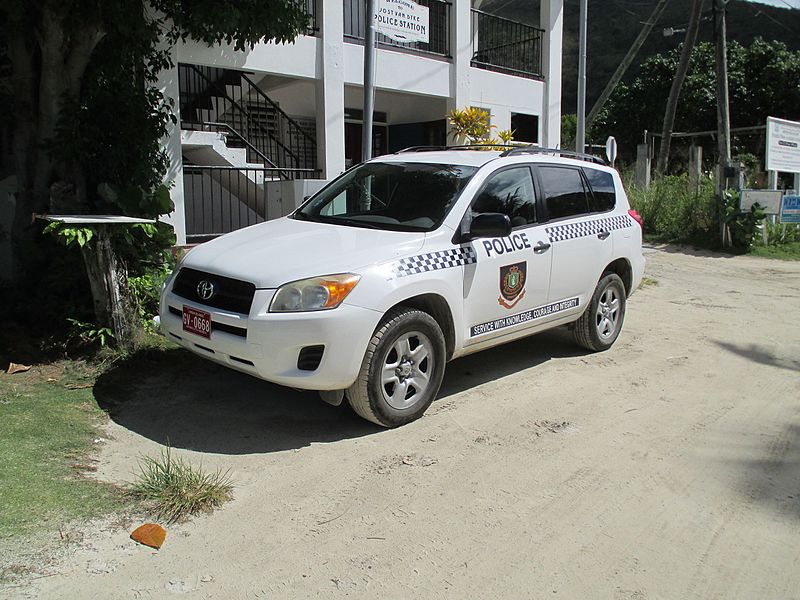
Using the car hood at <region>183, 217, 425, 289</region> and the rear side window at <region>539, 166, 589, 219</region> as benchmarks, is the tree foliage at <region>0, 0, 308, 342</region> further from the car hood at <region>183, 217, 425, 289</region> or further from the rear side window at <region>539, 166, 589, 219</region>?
the rear side window at <region>539, 166, 589, 219</region>

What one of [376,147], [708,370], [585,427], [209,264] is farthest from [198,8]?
[376,147]

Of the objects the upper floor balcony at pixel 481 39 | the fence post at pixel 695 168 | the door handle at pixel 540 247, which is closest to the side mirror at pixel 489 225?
the door handle at pixel 540 247

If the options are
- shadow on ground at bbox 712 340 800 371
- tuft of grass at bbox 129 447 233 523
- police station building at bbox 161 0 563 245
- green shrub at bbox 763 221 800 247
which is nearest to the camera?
tuft of grass at bbox 129 447 233 523

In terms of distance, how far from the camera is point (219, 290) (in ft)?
15.4

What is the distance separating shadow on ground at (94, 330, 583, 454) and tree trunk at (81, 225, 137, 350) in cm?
27

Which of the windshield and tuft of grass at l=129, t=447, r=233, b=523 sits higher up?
the windshield

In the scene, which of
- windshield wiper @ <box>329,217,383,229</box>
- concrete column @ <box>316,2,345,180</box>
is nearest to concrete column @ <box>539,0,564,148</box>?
concrete column @ <box>316,2,345,180</box>

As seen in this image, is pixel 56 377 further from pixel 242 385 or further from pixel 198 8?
pixel 198 8

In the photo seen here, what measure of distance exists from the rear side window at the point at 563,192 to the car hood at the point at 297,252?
5.14 ft

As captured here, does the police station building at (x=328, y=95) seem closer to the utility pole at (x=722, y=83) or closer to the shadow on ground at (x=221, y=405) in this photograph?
the utility pole at (x=722, y=83)

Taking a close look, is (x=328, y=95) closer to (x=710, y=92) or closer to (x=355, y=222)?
(x=355, y=222)

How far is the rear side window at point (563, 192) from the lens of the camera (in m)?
6.13

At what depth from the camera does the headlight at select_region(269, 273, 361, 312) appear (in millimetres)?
4406

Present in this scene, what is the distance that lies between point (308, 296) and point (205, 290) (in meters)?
0.78
